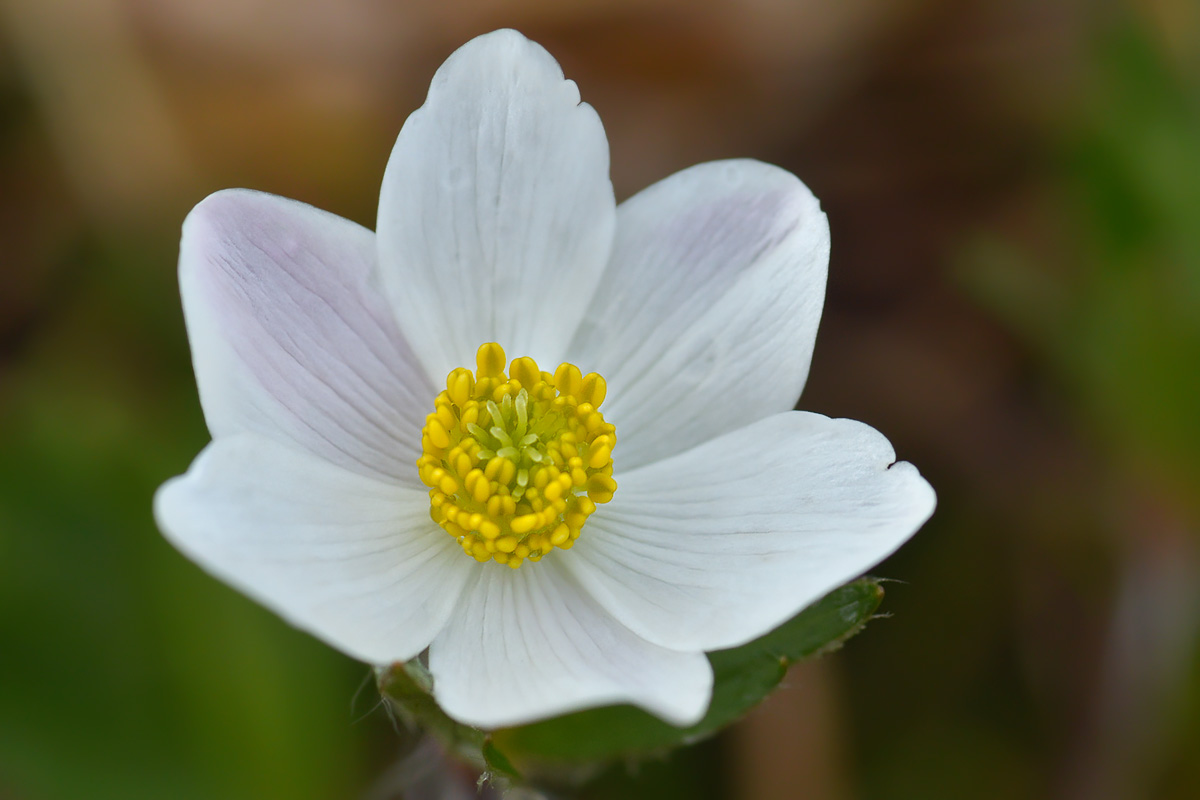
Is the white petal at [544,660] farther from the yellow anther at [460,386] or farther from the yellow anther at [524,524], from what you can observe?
the yellow anther at [460,386]

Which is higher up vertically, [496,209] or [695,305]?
[496,209]

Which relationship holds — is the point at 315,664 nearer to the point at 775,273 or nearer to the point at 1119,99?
the point at 775,273

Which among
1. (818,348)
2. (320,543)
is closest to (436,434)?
(320,543)

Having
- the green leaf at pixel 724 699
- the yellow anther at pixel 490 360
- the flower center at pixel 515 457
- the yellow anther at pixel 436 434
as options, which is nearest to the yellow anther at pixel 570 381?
the flower center at pixel 515 457

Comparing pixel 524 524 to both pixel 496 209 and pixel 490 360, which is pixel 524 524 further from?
pixel 496 209

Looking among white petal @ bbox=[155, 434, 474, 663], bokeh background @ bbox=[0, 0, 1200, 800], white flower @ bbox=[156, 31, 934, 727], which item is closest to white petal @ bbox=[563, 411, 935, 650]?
white flower @ bbox=[156, 31, 934, 727]
